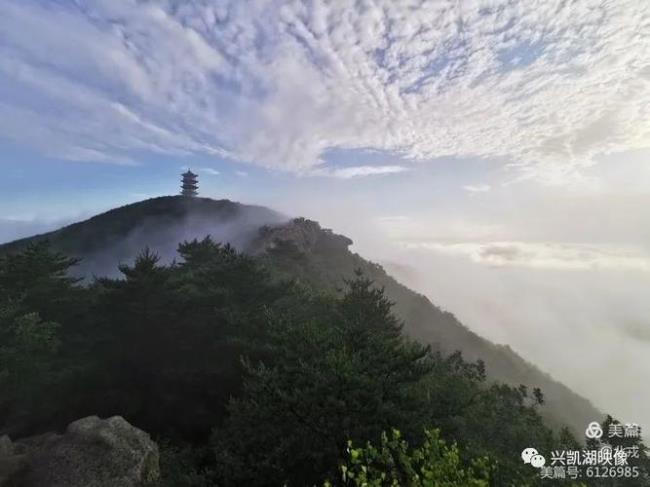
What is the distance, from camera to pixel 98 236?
9919 centimetres

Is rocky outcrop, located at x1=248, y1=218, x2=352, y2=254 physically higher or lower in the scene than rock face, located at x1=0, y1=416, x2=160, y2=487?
higher

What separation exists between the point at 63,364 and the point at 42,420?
11.3ft

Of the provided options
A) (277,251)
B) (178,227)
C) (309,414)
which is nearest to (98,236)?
(178,227)

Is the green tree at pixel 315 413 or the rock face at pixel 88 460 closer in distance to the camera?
the green tree at pixel 315 413

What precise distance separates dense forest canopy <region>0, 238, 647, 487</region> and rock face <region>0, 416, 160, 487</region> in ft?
5.30

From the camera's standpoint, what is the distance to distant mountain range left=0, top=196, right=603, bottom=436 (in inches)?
3383

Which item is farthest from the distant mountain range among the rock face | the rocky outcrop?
the rock face

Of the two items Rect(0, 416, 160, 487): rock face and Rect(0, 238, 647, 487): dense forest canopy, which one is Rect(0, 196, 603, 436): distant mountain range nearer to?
Rect(0, 238, 647, 487): dense forest canopy

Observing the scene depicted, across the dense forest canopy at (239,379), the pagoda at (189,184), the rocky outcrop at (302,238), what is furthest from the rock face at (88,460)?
the pagoda at (189,184)

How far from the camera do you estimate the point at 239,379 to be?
78.9 feet

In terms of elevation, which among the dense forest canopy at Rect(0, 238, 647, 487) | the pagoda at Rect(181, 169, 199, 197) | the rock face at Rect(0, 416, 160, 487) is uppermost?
the pagoda at Rect(181, 169, 199, 197)

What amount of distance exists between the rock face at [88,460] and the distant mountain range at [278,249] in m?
58.3

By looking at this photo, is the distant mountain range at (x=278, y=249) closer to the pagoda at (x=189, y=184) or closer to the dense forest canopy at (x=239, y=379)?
the pagoda at (x=189, y=184)

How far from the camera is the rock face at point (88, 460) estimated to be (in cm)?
1558
